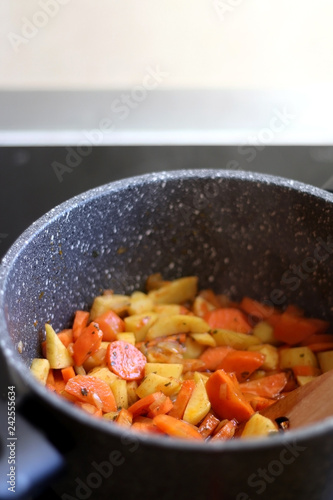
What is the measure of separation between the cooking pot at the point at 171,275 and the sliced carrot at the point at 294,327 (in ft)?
0.09

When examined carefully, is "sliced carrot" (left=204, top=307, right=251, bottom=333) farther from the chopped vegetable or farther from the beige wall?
the beige wall

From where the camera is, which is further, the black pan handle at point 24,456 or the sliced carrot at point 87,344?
the sliced carrot at point 87,344

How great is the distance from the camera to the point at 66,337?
1158mm

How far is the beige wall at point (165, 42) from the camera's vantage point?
1325 millimetres

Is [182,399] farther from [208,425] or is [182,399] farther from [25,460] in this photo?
[25,460]

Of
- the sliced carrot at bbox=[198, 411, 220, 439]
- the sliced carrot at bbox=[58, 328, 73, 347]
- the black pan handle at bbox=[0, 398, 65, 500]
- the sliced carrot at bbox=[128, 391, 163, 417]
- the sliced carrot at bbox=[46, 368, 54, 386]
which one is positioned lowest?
the sliced carrot at bbox=[198, 411, 220, 439]

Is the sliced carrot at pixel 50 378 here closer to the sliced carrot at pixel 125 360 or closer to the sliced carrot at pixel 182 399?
the sliced carrot at pixel 125 360

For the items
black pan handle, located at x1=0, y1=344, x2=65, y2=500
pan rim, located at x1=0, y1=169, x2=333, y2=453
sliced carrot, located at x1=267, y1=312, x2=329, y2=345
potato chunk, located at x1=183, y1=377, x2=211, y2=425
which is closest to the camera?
pan rim, located at x1=0, y1=169, x2=333, y2=453

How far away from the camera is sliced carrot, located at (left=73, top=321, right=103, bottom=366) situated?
43.9 inches

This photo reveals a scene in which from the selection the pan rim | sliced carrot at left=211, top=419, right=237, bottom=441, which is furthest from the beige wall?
sliced carrot at left=211, top=419, right=237, bottom=441

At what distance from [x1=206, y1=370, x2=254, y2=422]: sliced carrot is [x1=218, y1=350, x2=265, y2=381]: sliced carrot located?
0.12 meters

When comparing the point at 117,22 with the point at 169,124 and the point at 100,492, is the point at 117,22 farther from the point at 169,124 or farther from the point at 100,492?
the point at 100,492

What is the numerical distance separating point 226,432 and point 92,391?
25cm

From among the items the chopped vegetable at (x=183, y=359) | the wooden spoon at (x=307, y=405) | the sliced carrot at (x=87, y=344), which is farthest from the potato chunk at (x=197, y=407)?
the sliced carrot at (x=87, y=344)
